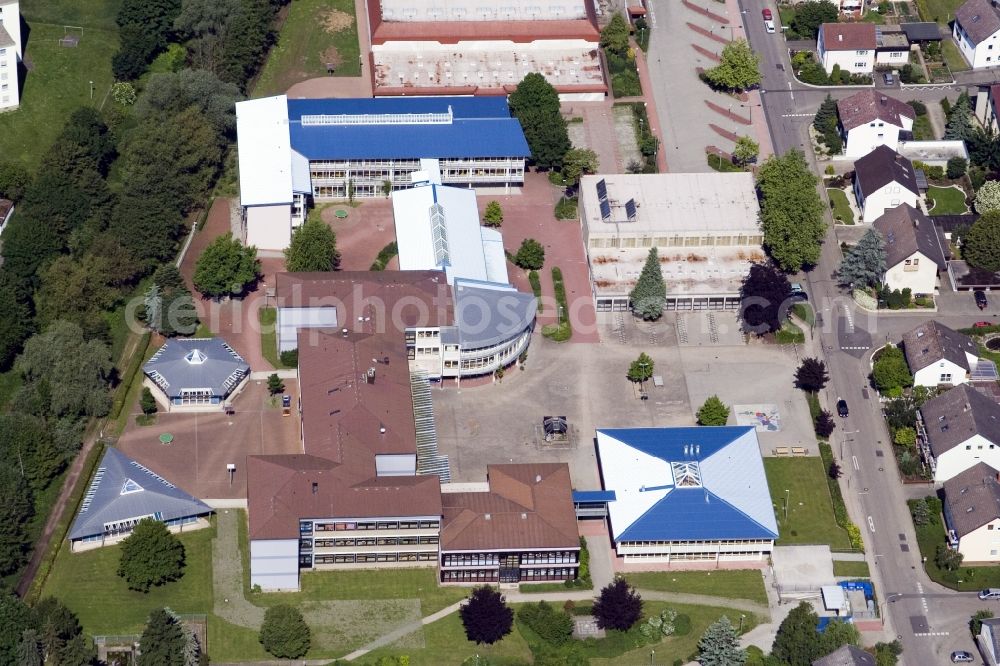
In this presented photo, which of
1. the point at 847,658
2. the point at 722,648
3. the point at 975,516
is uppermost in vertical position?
the point at 975,516

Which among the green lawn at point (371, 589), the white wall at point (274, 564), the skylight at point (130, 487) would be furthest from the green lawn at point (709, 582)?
the skylight at point (130, 487)

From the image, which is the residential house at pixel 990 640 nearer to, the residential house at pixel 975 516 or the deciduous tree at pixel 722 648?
the residential house at pixel 975 516

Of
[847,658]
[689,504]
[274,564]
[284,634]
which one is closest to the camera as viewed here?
[847,658]

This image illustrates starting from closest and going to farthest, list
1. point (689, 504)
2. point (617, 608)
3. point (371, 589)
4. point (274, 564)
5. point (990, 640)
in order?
point (990, 640) → point (617, 608) → point (274, 564) → point (371, 589) → point (689, 504)

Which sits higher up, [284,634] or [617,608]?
[617,608]

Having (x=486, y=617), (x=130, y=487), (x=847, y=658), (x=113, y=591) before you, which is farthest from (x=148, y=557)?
(x=847, y=658)

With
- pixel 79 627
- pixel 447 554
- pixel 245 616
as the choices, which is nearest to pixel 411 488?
pixel 447 554

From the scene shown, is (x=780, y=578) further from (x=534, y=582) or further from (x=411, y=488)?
(x=411, y=488)

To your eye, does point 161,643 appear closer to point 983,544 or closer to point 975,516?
point 975,516
